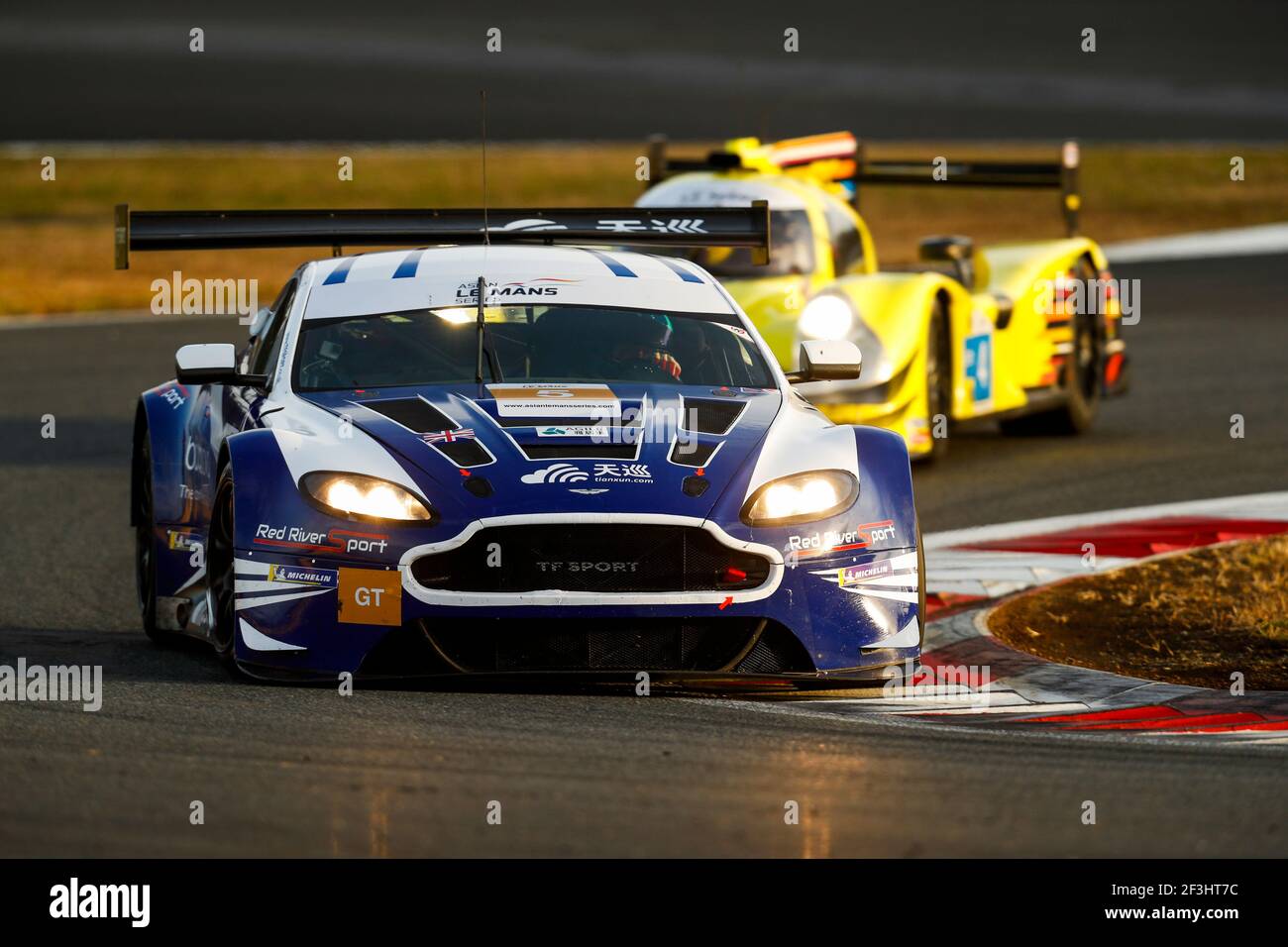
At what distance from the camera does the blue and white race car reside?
6.43 meters

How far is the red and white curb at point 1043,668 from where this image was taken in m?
6.58

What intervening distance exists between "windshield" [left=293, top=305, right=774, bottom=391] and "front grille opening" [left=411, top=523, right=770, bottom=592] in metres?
1.17

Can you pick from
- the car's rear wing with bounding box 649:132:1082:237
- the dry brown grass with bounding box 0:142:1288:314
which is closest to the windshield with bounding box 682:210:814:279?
the car's rear wing with bounding box 649:132:1082:237

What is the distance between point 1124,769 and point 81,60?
59.1 m

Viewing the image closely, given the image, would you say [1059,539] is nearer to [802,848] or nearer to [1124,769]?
[1124,769]

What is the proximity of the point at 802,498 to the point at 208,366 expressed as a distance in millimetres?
2120

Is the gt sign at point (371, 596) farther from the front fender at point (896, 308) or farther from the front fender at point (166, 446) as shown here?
the front fender at point (896, 308)

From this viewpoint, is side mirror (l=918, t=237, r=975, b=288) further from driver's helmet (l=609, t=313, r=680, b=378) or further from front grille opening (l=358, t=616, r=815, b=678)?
front grille opening (l=358, t=616, r=815, b=678)

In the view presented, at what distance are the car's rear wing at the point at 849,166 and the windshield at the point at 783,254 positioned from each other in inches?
36.0

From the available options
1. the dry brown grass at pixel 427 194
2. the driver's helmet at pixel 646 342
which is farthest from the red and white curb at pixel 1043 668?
the dry brown grass at pixel 427 194

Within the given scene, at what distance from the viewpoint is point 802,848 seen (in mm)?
4918

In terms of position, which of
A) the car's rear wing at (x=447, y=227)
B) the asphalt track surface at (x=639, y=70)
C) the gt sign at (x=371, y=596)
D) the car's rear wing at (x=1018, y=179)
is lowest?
the gt sign at (x=371, y=596)
